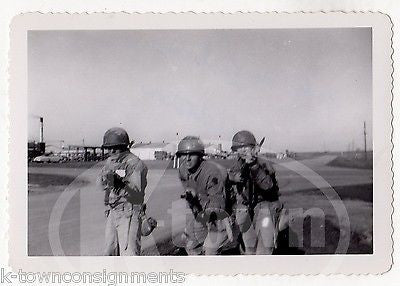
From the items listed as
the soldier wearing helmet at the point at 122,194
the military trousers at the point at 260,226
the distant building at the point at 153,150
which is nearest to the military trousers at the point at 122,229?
the soldier wearing helmet at the point at 122,194

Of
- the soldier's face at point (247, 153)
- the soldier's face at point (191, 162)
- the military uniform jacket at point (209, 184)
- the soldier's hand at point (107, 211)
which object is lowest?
the soldier's hand at point (107, 211)

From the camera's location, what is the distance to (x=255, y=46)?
1515mm

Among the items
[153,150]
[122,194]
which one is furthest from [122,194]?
[153,150]

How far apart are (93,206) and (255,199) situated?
424 millimetres

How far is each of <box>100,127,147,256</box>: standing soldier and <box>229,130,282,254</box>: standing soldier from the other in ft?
0.82

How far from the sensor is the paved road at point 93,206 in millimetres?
1498

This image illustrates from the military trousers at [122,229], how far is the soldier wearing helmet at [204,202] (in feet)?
0.44

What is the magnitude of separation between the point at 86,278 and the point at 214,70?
0.64 metres

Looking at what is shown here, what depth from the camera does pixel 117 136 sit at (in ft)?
4.93

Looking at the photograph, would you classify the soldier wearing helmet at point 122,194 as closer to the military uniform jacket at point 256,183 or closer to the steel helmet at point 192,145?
the steel helmet at point 192,145

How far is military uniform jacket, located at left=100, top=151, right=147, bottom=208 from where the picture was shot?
1503 mm

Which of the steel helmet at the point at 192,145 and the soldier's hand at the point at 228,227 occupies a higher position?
the steel helmet at the point at 192,145

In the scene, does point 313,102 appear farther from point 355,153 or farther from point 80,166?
point 80,166

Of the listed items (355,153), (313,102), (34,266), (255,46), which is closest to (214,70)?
(255,46)
